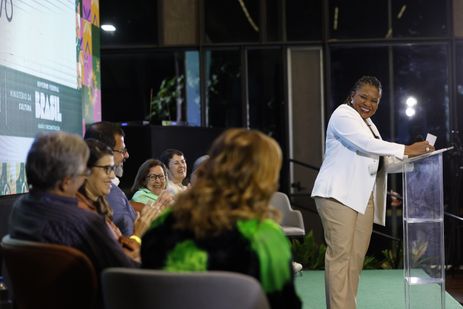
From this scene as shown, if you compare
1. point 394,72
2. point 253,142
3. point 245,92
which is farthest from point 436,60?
point 253,142

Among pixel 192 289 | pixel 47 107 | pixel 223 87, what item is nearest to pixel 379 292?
pixel 47 107

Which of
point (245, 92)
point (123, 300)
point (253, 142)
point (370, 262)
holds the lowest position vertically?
point (370, 262)

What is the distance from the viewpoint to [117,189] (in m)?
3.99

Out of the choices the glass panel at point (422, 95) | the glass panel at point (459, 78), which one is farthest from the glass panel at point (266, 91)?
the glass panel at point (459, 78)

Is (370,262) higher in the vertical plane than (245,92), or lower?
lower

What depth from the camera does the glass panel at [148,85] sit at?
932 centimetres

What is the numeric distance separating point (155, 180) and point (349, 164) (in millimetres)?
1251

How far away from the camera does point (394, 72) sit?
912 centimetres

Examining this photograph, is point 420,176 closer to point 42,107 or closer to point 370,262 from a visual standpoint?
point 42,107

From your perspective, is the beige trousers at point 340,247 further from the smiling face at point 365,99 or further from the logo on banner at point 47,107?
the logo on banner at point 47,107

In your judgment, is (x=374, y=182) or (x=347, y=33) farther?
(x=347, y=33)

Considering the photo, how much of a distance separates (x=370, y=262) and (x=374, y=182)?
3.69 m

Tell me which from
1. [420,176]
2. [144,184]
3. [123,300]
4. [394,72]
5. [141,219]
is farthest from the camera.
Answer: [394,72]

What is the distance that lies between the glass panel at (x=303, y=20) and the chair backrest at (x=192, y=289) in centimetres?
741
